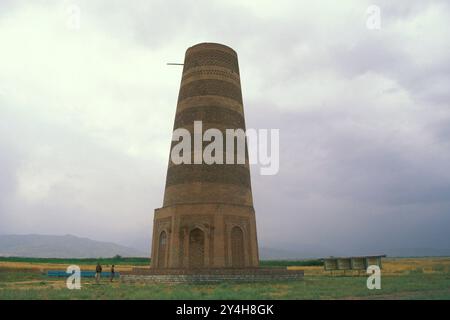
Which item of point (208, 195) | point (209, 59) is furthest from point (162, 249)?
point (209, 59)

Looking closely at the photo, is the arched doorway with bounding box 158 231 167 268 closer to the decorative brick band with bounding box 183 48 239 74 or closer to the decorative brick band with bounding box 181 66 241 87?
the decorative brick band with bounding box 181 66 241 87

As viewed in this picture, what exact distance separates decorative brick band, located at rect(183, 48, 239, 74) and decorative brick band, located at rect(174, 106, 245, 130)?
2.57 meters

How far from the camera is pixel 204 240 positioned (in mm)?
18047

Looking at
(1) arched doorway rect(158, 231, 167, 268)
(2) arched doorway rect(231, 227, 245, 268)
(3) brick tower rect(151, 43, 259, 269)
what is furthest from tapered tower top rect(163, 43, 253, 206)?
(1) arched doorway rect(158, 231, 167, 268)

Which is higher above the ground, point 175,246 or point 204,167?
point 204,167

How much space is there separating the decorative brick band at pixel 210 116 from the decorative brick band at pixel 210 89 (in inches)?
33.4

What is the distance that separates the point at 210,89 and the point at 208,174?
4500 mm

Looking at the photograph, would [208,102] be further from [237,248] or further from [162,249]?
[162,249]

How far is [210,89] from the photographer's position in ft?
67.2
